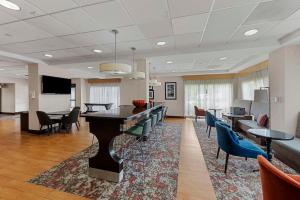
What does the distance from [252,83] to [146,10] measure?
220 inches

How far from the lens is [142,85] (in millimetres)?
4770

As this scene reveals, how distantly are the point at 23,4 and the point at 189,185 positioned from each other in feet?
11.2

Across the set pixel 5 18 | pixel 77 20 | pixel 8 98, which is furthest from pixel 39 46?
pixel 8 98

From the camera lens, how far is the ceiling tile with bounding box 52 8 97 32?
2.30m

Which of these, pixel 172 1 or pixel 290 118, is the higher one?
pixel 172 1

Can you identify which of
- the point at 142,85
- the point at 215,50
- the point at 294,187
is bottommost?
the point at 294,187

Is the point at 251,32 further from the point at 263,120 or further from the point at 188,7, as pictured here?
the point at 263,120

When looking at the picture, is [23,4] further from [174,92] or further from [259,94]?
[174,92]

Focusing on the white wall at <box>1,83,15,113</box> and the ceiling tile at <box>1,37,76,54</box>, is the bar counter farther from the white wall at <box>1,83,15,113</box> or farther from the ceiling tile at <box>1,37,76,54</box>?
the white wall at <box>1,83,15,113</box>

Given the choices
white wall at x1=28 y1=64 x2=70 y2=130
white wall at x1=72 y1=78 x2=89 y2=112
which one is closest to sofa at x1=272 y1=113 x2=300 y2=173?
white wall at x1=28 y1=64 x2=70 y2=130

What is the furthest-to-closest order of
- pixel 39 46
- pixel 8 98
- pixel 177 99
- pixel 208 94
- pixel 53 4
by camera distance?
1. pixel 8 98
2. pixel 177 99
3. pixel 208 94
4. pixel 39 46
5. pixel 53 4

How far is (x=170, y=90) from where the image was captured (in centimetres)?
888

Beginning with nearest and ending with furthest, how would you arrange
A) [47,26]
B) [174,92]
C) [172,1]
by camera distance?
[172,1] → [47,26] → [174,92]

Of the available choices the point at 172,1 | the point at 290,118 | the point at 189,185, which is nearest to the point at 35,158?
the point at 189,185
